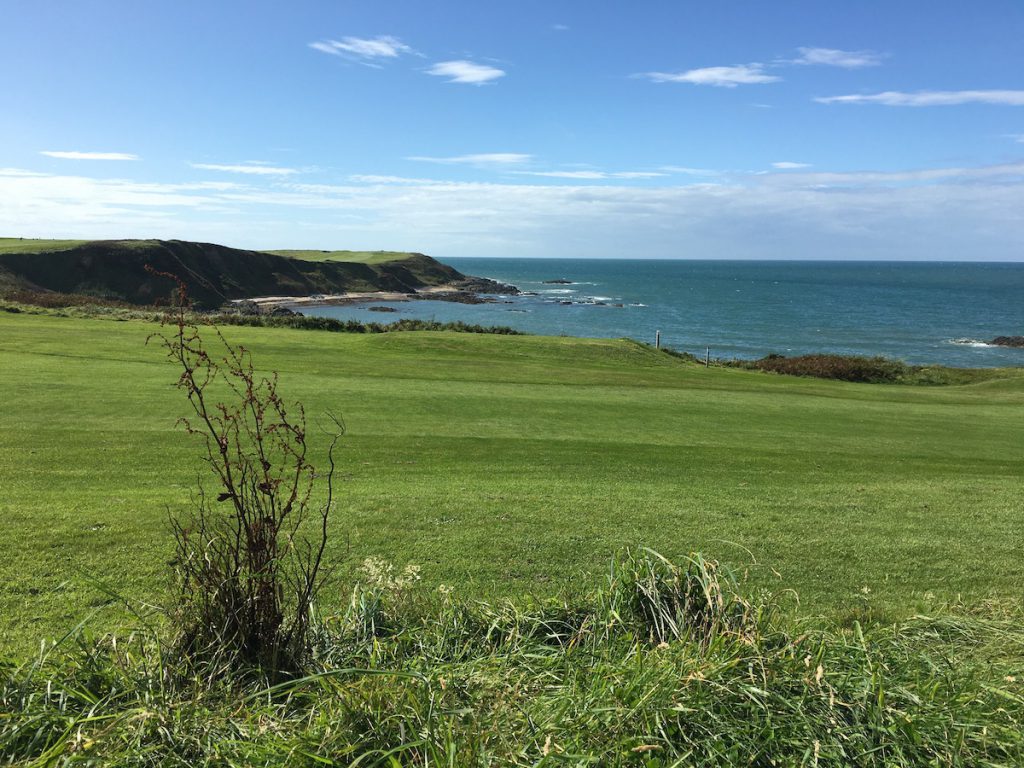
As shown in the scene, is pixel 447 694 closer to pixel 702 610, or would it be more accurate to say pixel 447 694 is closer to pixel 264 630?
pixel 264 630

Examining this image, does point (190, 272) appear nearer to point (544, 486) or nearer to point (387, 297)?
point (387, 297)

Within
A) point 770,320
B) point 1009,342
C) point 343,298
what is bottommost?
point 1009,342

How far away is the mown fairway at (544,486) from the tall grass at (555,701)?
5.50ft

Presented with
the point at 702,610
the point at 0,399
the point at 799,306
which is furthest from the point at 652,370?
the point at 799,306

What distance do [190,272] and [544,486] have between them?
241 ft

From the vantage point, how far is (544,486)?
26.9 feet

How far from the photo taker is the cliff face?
6550cm

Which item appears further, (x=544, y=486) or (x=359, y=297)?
(x=359, y=297)

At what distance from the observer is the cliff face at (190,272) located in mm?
65500

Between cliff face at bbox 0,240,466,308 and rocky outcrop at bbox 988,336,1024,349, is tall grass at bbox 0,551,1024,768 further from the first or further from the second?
rocky outcrop at bbox 988,336,1024,349

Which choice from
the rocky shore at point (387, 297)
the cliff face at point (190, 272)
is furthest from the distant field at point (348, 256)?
the rocky shore at point (387, 297)

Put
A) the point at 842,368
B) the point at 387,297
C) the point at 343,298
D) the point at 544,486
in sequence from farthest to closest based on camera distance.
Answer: the point at 387,297
the point at 343,298
the point at 842,368
the point at 544,486

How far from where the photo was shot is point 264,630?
329 centimetres

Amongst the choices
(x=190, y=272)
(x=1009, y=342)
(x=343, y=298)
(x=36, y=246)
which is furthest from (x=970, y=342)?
(x=36, y=246)
